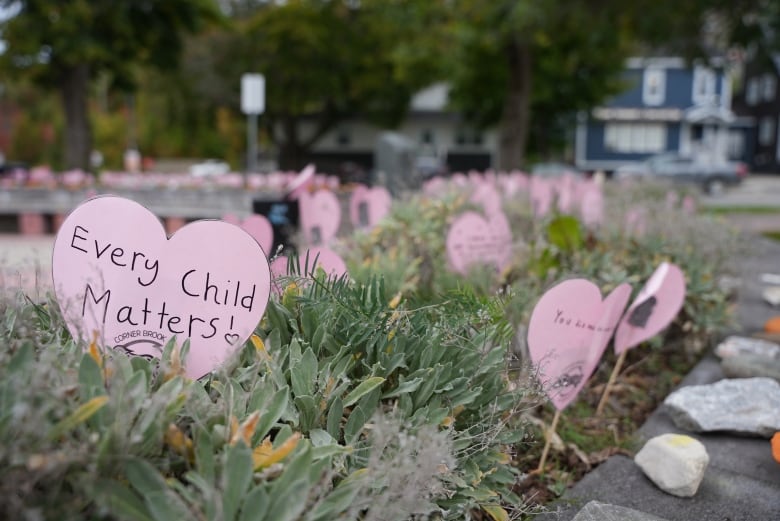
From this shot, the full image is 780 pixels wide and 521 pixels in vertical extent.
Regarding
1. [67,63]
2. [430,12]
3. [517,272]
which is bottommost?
[517,272]

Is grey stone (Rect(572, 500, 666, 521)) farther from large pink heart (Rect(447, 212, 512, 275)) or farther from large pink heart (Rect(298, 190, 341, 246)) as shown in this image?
large pink heart (Rect(298, 190, 341, 246))

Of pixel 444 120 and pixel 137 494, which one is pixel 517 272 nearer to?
pixel 137 494

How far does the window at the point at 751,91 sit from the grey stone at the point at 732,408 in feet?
164

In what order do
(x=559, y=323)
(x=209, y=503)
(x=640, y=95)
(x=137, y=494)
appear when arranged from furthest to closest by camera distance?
(x=640, y=95)
(x=559, y=323)
(x=137, y=494)
(x=209, y=503)

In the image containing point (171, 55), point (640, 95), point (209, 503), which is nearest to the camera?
point (209, 503)

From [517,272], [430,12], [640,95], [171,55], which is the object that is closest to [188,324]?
[517,272]

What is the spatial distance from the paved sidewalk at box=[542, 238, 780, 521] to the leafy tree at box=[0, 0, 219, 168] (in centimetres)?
1648

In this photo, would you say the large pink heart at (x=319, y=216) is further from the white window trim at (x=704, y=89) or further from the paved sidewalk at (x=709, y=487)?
the white window trim at (x=704, y=89)

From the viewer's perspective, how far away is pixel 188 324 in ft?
6.81

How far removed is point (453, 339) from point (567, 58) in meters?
19.4

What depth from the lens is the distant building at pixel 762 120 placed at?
4416 centimetres

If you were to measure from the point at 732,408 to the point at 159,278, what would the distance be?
2306 mm

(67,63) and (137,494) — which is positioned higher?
(67,63)

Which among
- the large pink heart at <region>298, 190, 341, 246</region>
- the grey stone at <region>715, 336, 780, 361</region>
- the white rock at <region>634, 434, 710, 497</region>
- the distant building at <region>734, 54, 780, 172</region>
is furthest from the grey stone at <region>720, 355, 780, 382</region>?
the distant building at <region>734, 54, 780, 172</region>
